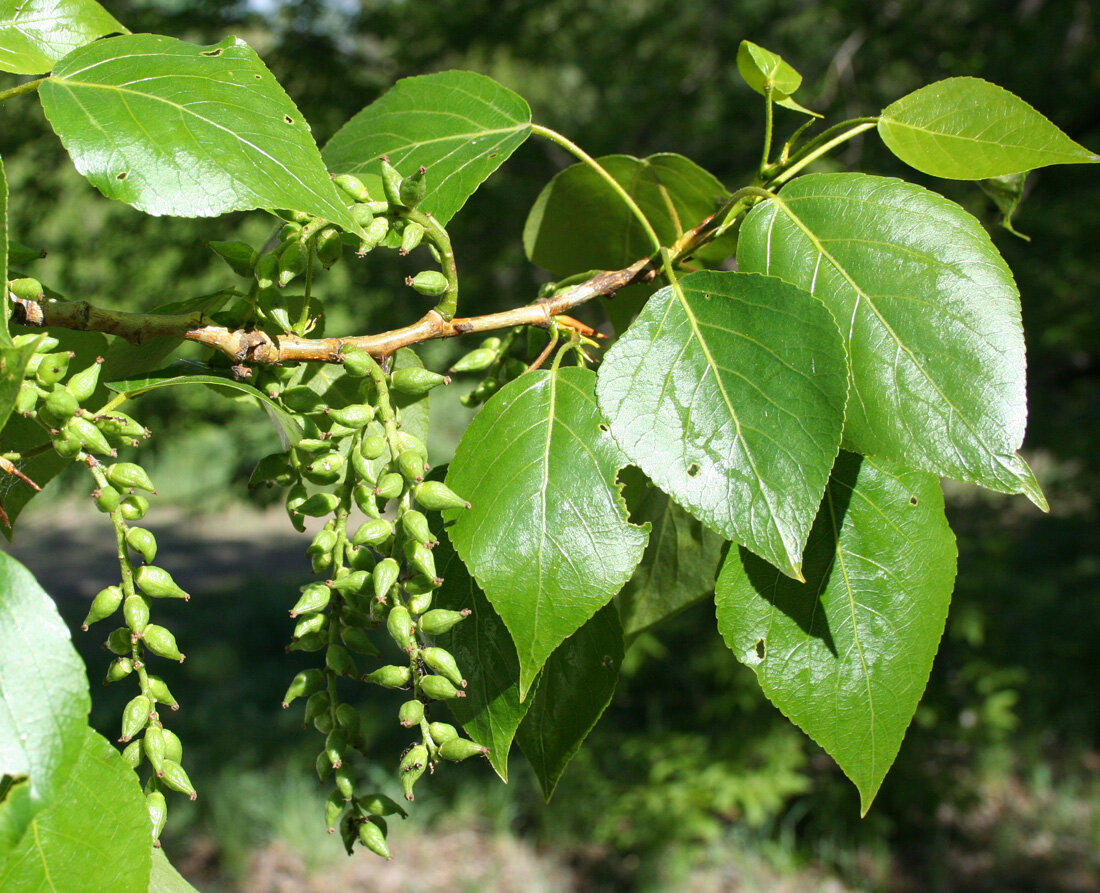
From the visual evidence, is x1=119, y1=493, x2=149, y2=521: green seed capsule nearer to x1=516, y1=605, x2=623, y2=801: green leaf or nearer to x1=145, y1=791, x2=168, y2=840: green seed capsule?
x1=145, y1=791, x2=168, y2=840: green seed capsule

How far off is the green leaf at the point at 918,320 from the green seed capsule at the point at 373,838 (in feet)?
1.57

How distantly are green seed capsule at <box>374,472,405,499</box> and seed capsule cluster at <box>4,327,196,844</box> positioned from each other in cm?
16

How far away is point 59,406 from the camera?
2.04ft

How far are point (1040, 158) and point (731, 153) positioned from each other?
400 centimetres

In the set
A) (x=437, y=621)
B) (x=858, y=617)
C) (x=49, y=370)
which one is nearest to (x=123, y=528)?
(x=49, y=370)

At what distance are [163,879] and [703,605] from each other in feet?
16.4

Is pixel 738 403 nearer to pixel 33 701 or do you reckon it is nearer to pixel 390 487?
pixel 390 487

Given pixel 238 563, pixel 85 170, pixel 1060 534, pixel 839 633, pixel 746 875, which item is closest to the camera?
pixel 85 170

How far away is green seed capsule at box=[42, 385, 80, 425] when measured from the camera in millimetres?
622

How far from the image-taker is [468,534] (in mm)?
723

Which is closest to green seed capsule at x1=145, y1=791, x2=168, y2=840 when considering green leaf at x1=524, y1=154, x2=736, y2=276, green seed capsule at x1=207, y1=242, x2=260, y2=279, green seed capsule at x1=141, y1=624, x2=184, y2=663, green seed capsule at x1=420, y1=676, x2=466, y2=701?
green seed capsule at x1=141, y1=624, x2=184, y2=663

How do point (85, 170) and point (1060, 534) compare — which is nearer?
point (85, 170)

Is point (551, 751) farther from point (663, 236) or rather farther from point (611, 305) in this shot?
point (663, 236)

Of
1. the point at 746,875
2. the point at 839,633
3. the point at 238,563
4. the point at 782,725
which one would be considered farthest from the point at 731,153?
the point at 238,563
